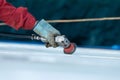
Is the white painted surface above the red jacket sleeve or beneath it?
beneath

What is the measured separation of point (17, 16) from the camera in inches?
45.4

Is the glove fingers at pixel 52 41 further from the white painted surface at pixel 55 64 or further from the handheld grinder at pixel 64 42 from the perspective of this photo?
the white painted surface at pixel 55 64

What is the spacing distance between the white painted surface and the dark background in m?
0.13

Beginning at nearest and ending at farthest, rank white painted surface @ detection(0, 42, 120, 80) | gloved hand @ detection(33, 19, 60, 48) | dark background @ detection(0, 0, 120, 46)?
gloved hand @ detection(33, 19, 60, 48), white painted surface @ detection(0, 42, 120, 80), dark background @ detection(0, 0, 120, 46)

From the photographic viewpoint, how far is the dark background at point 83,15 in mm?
1502

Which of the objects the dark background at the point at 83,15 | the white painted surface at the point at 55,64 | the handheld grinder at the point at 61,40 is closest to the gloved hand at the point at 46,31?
the handheld grinder at the point at 61,40

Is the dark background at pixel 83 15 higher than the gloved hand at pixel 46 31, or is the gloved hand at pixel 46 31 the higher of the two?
the dark background at pixel 83 15

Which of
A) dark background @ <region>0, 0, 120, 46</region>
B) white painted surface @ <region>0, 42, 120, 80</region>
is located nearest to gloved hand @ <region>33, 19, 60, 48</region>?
white painted surface @ <region>0, 42, 120, 80</region>

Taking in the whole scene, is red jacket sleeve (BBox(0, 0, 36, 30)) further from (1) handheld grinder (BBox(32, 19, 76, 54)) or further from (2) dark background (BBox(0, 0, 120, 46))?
(2) dark background (BBox(0, 0, 120, 46))

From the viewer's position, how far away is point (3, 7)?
1.17 m

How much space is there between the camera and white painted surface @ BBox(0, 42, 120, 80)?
1.34 metres

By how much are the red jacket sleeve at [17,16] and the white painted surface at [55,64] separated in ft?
0.82

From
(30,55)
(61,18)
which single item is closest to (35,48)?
(30,55)

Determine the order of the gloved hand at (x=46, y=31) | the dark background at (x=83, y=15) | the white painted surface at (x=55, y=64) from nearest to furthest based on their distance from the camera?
the gloved hand at (x=46, y=31) → the white painted surface at (x=55, y=64) → the dark background at (x=83, y=15)
